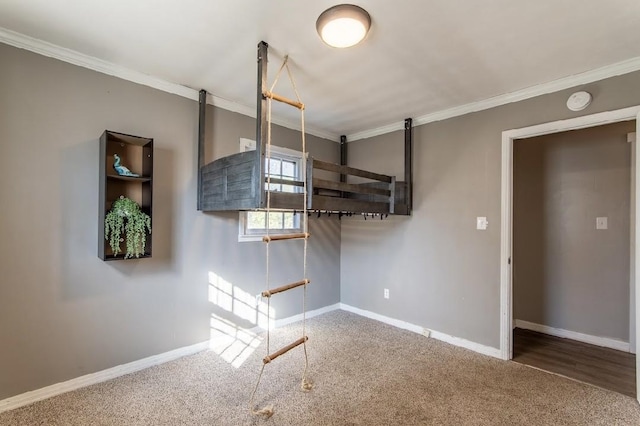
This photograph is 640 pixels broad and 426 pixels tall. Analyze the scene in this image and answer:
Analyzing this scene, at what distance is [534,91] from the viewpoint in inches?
106

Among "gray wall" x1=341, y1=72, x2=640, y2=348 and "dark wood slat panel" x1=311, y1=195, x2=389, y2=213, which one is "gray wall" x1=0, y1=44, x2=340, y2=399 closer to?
"dark wood slat panel" x1=311, y1=195, x2=389, y2=213

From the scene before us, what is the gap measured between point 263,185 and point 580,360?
3.28m

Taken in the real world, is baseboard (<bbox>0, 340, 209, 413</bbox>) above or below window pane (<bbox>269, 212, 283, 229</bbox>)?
below

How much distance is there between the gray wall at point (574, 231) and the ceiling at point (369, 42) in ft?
4.19

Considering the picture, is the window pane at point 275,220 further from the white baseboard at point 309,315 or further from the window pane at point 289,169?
the white baseboard at point 309,315

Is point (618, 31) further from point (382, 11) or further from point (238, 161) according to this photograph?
point (238, 161)

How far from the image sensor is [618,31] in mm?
1924

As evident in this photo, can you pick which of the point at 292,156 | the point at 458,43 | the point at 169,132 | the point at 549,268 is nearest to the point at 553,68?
the point at 458,43

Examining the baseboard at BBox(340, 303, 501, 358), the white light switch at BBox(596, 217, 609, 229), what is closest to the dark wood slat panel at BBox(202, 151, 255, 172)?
the baseboard at BBox(340, 303, 501, 358)

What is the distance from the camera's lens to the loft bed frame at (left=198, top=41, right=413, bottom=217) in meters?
2.15

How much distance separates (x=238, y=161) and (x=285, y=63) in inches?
33.1

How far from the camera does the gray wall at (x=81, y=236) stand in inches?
81.4

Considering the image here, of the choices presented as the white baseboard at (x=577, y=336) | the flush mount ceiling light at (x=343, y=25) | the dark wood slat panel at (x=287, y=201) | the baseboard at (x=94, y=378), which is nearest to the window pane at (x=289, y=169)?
the dark wood slat panel at (x=287, y=201)

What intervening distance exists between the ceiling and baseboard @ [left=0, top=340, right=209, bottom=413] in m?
2.39
